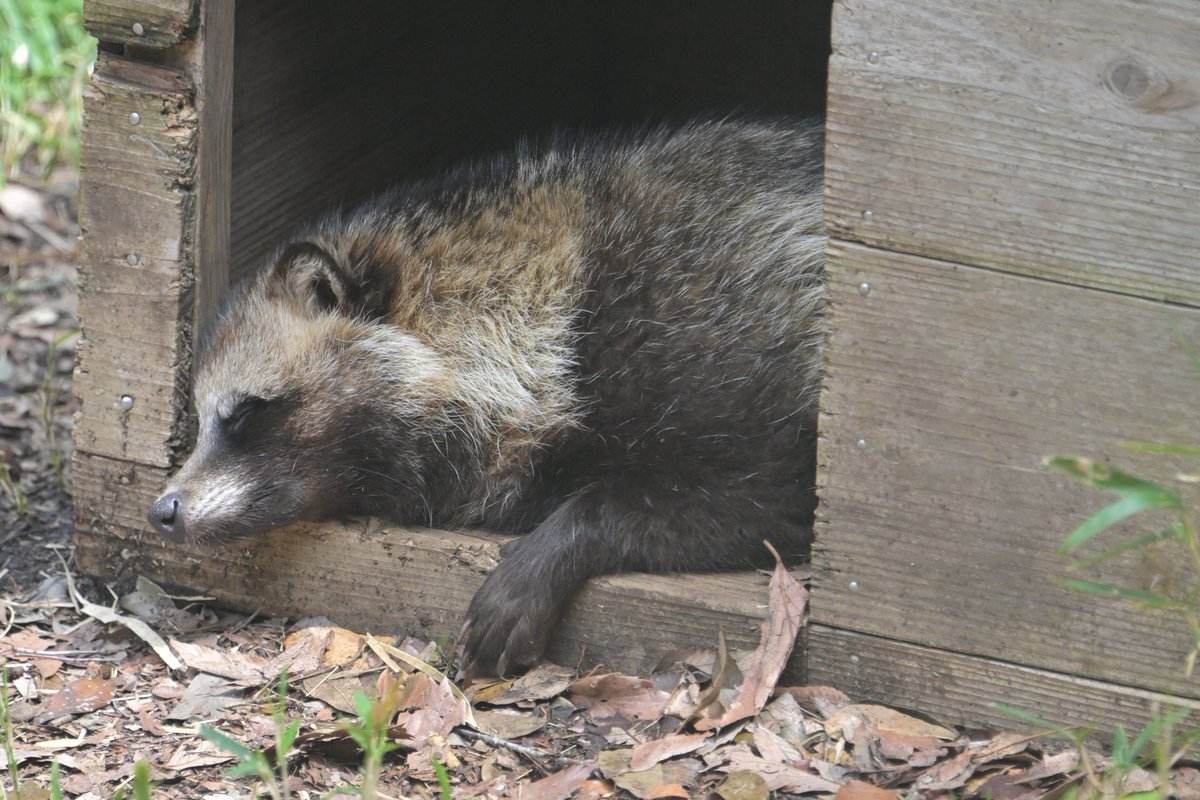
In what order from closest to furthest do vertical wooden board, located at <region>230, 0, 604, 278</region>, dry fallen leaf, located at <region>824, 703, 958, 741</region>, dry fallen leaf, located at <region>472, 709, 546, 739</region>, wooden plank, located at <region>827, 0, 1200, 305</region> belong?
wooden plank, located at <region>827, 0, 1200, 305</region> → dry fallen leaf, located at <region>824, 703, 958, 741</region> → dry fallen leaf, located at <region>472, 709, 546, 739</region> → vertical wooden board, located at <region>230, 0, 604, 278</region>

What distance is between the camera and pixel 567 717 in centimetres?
317

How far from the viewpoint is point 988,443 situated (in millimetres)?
2773

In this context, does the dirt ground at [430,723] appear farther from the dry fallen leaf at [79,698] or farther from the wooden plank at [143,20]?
the wooden plank at [143,20]

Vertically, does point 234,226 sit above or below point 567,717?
above

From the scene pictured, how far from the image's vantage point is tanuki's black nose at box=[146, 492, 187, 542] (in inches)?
132

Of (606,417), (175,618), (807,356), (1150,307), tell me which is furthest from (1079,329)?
(175,618)

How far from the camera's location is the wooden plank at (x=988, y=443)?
8.73 feet

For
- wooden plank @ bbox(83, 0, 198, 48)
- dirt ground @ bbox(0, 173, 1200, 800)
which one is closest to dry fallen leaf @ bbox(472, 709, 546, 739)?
dirt ground @ bbox(0, 173, 1200, 800)

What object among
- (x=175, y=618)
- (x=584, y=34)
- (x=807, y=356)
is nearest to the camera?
(x=807, y=356)

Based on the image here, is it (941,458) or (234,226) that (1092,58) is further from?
(234,226)

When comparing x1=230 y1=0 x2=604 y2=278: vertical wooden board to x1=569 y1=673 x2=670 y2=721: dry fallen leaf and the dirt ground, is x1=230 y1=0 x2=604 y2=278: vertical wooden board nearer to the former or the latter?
the dirt ground

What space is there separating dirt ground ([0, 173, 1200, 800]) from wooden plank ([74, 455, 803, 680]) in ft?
0.21

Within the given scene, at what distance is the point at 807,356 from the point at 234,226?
5.43ft

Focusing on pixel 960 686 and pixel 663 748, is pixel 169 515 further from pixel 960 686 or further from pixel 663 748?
pixel 960 686
